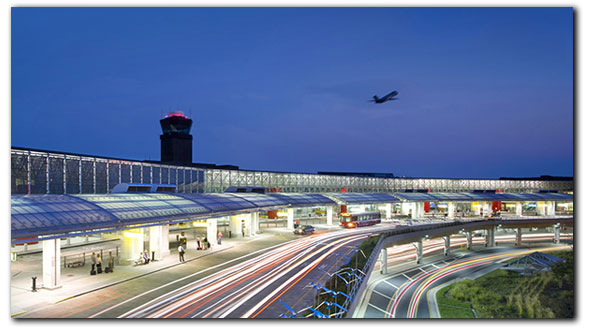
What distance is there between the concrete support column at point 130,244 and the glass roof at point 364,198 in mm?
48712

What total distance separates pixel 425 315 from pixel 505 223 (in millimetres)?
47141

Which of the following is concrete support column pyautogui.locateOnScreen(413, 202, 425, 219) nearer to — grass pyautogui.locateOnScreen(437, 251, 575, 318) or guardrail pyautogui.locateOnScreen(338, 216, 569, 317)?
guardrail pyautogui.locateOnScreen(338, 216, 569, 317)

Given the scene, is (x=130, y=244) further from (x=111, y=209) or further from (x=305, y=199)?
(x=305, y=199)

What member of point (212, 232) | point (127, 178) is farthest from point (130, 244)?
point (127, 178)

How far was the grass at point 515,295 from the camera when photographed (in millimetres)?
29250

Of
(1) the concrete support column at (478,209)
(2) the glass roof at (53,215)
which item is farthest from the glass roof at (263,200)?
(1) the concrete support column at (478,209)

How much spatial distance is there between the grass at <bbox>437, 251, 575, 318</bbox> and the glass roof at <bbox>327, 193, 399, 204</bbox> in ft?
120

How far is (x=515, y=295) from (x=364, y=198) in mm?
50201

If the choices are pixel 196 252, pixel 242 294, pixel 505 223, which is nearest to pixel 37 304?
pixel 242 294

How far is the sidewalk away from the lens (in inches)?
948

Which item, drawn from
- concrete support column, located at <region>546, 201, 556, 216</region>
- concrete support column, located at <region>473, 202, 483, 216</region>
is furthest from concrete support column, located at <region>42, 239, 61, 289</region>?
concrete support column, located at <region>546, 201, 556, 216</region>

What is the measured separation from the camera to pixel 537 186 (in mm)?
133875
